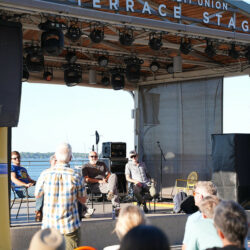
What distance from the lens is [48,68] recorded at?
12.5 metres

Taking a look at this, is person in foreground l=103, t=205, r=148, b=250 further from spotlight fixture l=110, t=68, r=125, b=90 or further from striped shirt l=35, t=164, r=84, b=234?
spotlight fixture l=110, t=68, r=125, b=90

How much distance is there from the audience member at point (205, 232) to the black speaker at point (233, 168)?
623cm

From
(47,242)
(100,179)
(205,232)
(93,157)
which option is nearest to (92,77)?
(93,157)

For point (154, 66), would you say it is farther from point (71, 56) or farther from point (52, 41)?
point (52, 41)

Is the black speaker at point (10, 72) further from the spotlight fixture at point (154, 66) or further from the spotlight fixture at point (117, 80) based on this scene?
the spotlight fixture at point (154, 66)

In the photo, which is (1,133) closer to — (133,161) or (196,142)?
(133,161)

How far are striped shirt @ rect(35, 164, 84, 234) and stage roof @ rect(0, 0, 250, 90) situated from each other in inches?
105

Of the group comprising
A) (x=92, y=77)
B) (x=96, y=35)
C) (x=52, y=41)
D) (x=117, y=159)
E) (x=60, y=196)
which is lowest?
(x=60, y=196)

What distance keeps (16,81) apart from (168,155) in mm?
7382

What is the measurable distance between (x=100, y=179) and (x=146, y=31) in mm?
2877

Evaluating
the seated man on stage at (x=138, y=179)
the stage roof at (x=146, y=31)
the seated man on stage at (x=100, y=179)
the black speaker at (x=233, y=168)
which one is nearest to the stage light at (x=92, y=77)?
the stage roof at (x=146, y=31)

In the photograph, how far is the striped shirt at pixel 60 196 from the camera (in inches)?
175

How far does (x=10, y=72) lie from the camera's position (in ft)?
21.6

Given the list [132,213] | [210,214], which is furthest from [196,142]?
[132,213]
